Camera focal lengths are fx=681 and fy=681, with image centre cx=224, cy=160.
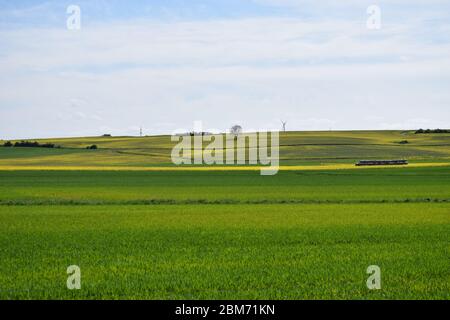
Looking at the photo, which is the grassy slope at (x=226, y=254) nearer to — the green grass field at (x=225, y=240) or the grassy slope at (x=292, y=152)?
the green grass field at (x=225, y=240)

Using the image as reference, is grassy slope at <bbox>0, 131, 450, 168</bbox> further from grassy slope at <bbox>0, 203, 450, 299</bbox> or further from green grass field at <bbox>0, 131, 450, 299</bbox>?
grassy slope at <bbox>0, 203, 450, 299</bbox>

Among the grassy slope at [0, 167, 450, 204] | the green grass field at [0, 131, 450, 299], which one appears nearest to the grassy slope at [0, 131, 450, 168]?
the grassy slope at [0, 167, 450, 204]

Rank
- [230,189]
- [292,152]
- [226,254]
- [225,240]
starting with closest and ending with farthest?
1. [226,254]
2. [225,240]
3. [230,189]
4. [292,152]

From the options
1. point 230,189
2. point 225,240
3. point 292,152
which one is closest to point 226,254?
point 225,240

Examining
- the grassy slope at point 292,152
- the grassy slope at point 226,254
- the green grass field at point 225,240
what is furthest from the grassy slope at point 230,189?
the grassy slope at point 292,152

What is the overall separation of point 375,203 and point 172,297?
101 feet

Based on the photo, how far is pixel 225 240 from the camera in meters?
23.7

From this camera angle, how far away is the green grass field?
15555mm

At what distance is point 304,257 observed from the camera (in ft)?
64.6

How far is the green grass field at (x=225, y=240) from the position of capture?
15555 millimetres

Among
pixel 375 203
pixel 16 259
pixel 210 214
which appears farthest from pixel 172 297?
pixel 375 203

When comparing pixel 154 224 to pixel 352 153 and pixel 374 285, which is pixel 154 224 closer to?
pixel 374 285

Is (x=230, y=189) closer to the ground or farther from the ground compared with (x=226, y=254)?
farther from the ground

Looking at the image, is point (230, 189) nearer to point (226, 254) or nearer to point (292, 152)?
point (226, 254)
